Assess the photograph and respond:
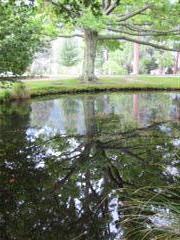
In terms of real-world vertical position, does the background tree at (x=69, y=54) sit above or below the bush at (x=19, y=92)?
above

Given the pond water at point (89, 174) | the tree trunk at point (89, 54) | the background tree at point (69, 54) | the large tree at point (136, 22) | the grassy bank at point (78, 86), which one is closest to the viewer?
the pond water at point (89, 174)

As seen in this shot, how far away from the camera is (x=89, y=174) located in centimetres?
774

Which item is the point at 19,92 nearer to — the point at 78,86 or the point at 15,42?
the point at 78,86

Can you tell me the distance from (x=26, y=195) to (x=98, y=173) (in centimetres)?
159

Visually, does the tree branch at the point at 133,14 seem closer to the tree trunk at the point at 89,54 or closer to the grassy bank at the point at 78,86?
the tree trunk at the point at 89,54

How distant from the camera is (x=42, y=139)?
1095 cm

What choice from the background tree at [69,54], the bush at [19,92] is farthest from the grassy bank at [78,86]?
the background tree at [69,54]

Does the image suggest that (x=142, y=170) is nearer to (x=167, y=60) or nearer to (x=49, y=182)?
(x=49, y=182)

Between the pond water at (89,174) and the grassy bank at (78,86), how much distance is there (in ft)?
14.0

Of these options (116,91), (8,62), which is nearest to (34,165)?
(8,62)

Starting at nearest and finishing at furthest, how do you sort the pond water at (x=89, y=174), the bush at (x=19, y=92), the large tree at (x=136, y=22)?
the pond water at (x=89, y=174) → the bush at (x=19, y=92) → the large tree at (x=136, y=22)

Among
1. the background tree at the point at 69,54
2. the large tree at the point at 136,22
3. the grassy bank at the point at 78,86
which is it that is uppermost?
the large tree at the point at 136,22

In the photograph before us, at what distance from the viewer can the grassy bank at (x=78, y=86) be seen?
20719mm

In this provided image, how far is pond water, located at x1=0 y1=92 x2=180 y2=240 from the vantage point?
4.98 m
